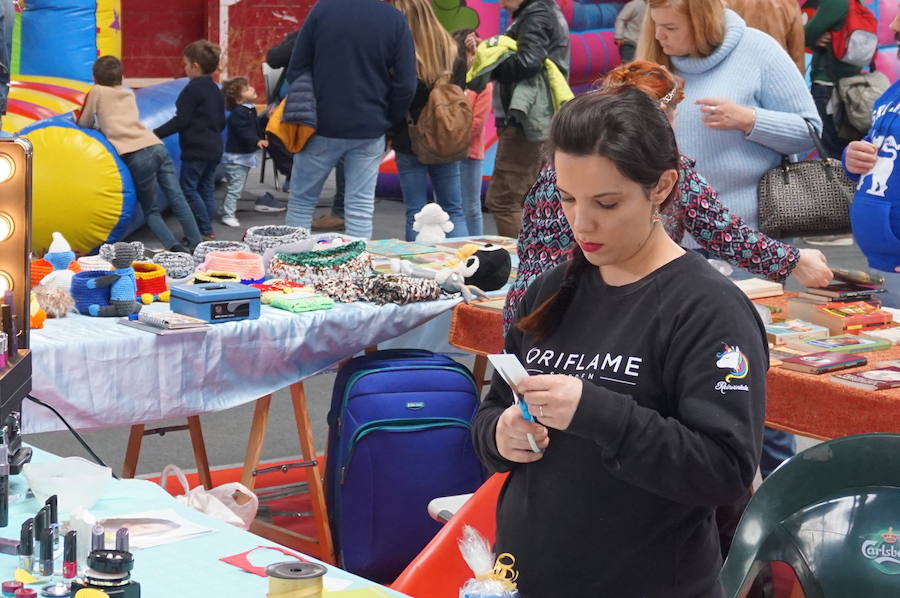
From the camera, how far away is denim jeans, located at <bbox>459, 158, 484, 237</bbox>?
6.71 m

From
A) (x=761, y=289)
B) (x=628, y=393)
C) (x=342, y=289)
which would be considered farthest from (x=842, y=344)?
(x=628, y=393)

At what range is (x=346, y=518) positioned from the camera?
3.50 meters

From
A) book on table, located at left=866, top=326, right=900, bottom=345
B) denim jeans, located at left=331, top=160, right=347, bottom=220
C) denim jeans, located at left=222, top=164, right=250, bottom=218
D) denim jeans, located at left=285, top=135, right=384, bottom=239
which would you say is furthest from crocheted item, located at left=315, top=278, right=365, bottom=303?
denim jeans, located at left=222, top=164, right=250, bottom=218

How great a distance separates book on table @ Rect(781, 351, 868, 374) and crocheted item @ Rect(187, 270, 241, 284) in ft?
5.33

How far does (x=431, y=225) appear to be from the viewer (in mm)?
4512

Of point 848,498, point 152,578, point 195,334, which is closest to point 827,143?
point 195,334

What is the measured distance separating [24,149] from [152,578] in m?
0.79

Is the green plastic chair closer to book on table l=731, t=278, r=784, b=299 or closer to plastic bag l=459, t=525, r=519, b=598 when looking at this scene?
plastic bag l=459, t=525, r=519, b=598

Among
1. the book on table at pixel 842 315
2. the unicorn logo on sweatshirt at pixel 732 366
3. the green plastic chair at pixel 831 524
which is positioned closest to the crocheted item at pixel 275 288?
the book on table at pixel 842 315

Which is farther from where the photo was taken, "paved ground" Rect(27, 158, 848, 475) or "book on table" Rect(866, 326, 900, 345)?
"paved ground" Rect(27, 158, 848, 475)

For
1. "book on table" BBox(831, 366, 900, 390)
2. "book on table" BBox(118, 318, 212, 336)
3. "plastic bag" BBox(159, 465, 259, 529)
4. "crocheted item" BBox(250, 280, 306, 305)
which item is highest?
"book on table" BBox(831, 366, 900, 390)

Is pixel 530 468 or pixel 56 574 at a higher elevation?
pixel 530 468

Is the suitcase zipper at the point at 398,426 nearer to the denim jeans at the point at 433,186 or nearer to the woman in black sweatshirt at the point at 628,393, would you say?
the woman in black sweatshirt at the point at 628,393

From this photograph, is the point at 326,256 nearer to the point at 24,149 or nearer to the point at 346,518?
the point at 346,518
